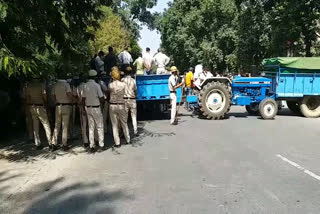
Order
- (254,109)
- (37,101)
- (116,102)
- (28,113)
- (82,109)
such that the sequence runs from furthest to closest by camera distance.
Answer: (254,109) < (28,113) < (116,102) < (82,109) < (37,101)

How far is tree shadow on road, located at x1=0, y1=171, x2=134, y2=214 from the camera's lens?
5.36 m

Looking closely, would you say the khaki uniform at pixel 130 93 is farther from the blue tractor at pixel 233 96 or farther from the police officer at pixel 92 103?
the blue tractor at pixel 233 96

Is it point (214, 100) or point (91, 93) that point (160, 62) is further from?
point (91, 93)

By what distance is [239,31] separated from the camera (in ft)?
105

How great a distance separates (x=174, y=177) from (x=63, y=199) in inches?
77.5

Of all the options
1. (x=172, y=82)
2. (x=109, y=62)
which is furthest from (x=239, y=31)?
(x=172, y=82)

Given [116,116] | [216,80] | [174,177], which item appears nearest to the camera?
[174,177]

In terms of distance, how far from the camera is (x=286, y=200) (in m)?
5.55

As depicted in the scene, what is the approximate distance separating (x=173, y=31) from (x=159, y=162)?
1913 inches

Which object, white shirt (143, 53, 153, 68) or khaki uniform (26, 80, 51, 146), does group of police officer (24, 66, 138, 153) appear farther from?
white shirt (143, 53, 153, 68)

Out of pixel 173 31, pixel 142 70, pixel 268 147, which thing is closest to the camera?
pixel 268 147

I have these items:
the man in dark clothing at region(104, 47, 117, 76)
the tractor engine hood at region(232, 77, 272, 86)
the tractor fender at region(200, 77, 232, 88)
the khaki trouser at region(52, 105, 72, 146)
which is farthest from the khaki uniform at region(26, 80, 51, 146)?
the tractor engine hood at region(232, 77, 272, 86)

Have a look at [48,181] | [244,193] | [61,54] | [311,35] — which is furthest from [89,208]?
[311,35]

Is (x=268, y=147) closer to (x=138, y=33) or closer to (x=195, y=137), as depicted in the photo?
(x=195, y=137)
